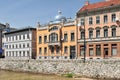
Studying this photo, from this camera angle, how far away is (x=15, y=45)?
101750 millimetres

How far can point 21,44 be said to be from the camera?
98000 millimetres

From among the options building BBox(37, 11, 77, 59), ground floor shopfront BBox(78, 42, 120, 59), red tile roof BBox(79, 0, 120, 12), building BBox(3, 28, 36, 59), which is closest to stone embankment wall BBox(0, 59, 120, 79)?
building BBox(37, 11, 77, 59)

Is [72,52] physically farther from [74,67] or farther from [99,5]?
[74,67]

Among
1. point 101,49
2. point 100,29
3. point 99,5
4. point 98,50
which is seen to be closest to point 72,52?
point 98,50

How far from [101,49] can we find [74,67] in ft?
44.7

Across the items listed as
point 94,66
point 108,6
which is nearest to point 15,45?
point 108,6

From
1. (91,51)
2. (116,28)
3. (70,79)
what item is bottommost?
(70,79)

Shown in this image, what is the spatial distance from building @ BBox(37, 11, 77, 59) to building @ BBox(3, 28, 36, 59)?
13.8 ft

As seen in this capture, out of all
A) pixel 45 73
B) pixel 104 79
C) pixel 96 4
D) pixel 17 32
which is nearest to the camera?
pixel 104 79

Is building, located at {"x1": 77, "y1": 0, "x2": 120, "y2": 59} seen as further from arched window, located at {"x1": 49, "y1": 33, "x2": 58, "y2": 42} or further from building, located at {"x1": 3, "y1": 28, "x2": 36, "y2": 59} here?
building, located at {"x1": 3, "y1": 28, "x2": 36, "y2": 59}

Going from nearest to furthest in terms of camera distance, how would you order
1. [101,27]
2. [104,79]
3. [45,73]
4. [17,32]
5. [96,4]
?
[104,79]
[45,73]
[101,27]
[96,4]
[17,32]

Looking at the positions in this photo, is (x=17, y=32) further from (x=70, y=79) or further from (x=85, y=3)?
(x=70, y=79)

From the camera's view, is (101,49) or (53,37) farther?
(53,37)

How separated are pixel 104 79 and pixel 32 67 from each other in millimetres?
25548
